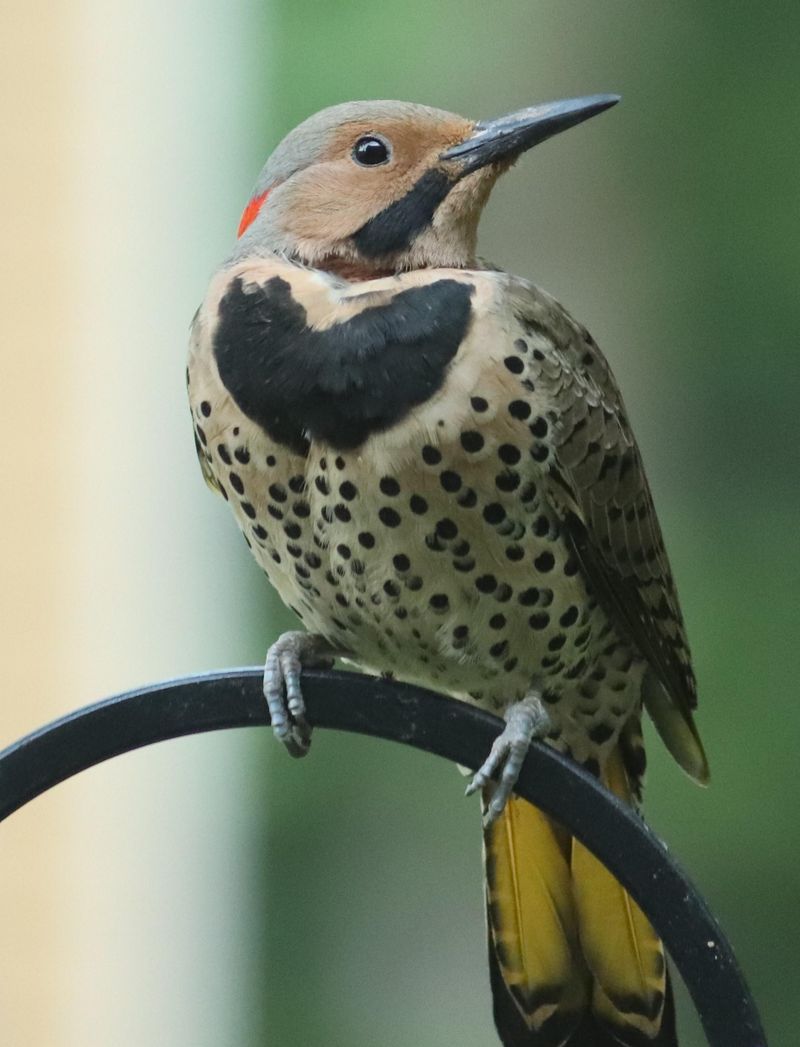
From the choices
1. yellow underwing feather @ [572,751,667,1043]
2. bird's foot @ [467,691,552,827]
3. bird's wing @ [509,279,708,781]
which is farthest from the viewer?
yellow underwing feather @ [572,751,667,1043]

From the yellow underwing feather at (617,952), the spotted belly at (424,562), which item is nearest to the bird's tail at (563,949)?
the yellow underwing feather at (617,952)

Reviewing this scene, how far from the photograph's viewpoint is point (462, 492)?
1258 millimetres

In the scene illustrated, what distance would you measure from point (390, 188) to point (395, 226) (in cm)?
4

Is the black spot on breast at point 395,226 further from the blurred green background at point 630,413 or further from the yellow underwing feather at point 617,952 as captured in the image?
the blurred green background at point 630,413

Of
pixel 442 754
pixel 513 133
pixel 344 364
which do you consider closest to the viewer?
pixel 442 754

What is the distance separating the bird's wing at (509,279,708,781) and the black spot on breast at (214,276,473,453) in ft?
0.28

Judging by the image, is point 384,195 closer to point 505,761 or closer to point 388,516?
point 388,516

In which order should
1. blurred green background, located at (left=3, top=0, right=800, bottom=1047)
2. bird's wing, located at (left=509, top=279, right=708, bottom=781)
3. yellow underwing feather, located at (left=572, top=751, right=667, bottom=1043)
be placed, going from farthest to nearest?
blurred green background, located at (left=3, top=0, right=800, bottom=1047) < yellow underwing feather, located at (left=572, top=751, right=667, bottom=1043) < bird's wing, located at (left=509, top=279, right=708, bottom=781)

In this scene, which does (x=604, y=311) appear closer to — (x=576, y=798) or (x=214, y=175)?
(x=214, y=175)

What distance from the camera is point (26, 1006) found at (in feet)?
8.72

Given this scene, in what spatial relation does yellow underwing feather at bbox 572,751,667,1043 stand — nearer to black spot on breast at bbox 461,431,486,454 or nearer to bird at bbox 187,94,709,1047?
bird at bbox 187,94,709,1047

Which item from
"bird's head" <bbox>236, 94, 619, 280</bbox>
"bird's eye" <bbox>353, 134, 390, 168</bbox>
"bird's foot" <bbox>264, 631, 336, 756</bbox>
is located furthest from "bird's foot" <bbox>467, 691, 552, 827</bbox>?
"bird's eye" <bbox>353, 134, 390, 168</bbox>

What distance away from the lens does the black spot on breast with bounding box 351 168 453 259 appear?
1.39 metres

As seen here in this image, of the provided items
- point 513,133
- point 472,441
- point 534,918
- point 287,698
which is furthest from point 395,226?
point 534,918
